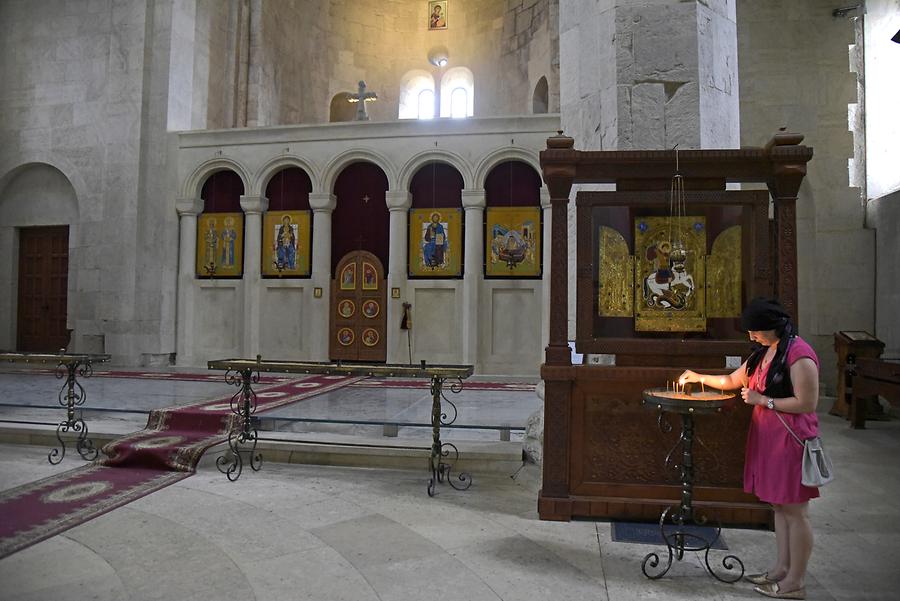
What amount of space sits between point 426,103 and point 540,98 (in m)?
4.13

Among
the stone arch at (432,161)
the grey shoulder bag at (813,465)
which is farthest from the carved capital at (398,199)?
the grey shoulder bag at (813,465)

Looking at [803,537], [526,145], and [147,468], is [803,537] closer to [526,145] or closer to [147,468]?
[147,468]

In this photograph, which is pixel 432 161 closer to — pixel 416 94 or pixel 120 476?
pixel 120 476

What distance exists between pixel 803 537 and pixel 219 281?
34.2 ft

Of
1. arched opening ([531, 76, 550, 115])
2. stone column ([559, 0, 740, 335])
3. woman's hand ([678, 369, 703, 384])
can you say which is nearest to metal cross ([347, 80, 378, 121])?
arched opening ([531, 76, 550, 115])

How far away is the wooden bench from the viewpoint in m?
6.02

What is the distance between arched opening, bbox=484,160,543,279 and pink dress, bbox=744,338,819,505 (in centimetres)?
747

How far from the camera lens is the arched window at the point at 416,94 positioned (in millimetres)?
17047

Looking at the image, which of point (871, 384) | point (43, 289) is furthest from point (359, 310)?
point (871, 384)

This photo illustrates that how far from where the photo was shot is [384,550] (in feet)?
10.2

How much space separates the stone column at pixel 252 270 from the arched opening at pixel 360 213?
1339mm

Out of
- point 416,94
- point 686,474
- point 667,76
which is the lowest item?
point 686,474

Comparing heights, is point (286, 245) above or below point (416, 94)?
below

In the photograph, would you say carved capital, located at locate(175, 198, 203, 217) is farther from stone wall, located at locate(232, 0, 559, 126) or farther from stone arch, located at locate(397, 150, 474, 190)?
stone arch, located at locate(397, 150, 474, 190)
